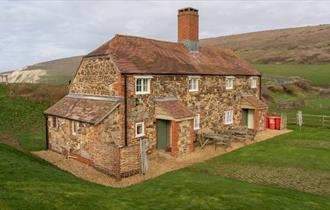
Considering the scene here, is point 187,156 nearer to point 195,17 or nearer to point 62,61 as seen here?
point 195,17

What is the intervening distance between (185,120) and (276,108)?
24.3 m

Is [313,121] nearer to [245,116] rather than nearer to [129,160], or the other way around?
[245,116]

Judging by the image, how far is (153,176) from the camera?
16781 millimetres

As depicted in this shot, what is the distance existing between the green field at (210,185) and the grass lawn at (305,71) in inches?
1780

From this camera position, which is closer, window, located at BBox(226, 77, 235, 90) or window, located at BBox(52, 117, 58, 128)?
window, located at BBox(52, 117, 58, 128)

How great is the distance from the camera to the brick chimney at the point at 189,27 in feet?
88.2

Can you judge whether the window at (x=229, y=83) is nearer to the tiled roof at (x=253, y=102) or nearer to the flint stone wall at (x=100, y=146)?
the tiled roof at (x=253, y=102)

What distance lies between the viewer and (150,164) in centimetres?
1888

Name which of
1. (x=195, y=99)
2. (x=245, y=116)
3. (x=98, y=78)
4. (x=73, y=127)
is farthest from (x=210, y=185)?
(x=245, y=116)

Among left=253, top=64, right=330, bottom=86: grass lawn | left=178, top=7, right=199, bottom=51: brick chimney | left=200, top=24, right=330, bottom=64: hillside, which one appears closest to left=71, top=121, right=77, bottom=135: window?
left=178, top=7, right=199, bottom=51: brick chimney

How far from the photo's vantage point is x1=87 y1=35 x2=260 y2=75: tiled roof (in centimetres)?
2027

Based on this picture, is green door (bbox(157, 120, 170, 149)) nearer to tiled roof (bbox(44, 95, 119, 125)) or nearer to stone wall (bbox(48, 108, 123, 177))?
stone wall (bbox(48, 108, 123, 177))

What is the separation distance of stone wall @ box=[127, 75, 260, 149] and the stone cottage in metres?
0.06

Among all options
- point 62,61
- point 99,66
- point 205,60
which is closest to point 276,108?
point 205,60
